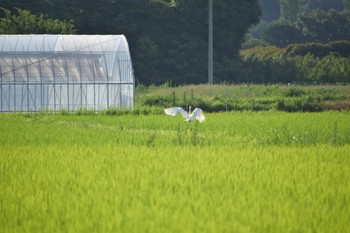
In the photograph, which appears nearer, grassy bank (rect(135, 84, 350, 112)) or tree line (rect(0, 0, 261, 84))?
grassy bank (rect(135, 84, 350, 112))

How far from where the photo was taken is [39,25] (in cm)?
3488

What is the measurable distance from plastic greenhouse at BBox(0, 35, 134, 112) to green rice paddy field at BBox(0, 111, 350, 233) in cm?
1037

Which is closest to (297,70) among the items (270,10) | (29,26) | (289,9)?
(29,26)

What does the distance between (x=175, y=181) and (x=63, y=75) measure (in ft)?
60.5

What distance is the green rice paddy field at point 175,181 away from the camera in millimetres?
6613

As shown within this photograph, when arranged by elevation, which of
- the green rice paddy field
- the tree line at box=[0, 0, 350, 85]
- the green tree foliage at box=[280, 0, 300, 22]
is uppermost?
the green tree foliage at box=[280, 0, 300, 22]

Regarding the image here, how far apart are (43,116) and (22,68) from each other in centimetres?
532

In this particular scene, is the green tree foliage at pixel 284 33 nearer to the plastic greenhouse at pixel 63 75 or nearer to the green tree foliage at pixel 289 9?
the green tree foliage at pixel 289 9

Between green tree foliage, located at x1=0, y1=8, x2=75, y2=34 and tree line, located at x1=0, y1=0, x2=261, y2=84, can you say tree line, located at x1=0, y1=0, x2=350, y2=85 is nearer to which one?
tree line, located at x1=0, y1=0, x2=261, y2=84

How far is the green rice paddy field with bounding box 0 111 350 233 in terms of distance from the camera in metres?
6.61

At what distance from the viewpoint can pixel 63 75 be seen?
87.4ft

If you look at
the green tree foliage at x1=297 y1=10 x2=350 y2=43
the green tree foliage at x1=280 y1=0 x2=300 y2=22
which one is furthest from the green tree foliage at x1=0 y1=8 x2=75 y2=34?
the green tree foliage at x1=280 y1=0 x2=300 y2=22

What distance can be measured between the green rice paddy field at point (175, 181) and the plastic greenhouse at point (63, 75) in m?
10.4

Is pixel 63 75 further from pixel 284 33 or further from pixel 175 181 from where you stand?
pixel 284 33
